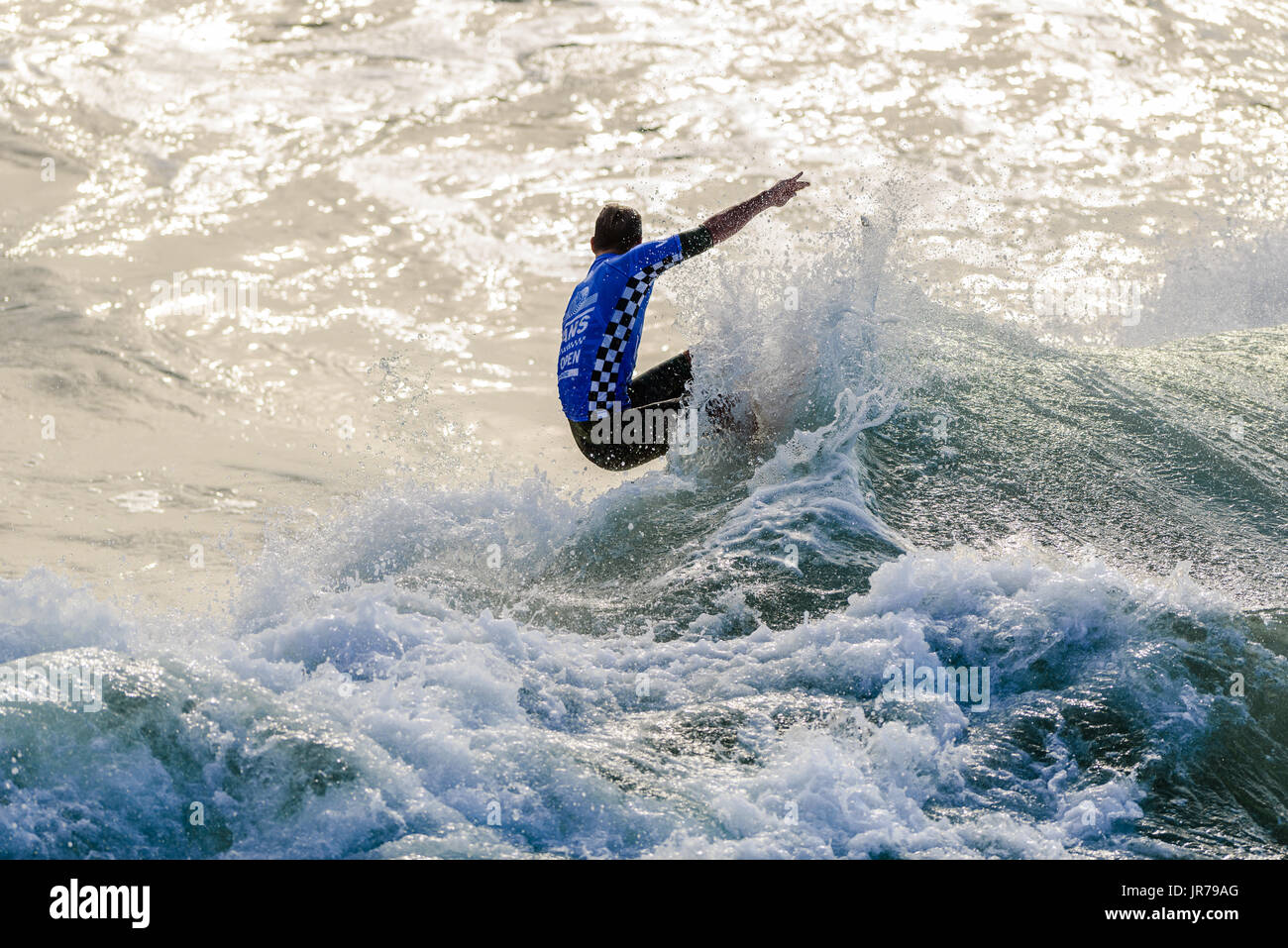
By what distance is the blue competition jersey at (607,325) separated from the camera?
19.0ft

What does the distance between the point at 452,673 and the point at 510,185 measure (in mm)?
7904

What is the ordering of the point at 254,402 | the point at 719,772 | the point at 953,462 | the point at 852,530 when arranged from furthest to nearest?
the point at 254,402, the point at 953,462, the point at 852,530, the point at 719,772

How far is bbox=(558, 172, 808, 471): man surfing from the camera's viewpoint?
580 cm

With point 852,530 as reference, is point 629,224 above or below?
above

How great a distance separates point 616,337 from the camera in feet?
19.5

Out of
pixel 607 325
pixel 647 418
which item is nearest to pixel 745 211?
pixel 607 325

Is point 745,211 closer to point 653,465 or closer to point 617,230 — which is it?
point 617,230

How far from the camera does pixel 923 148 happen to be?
456 inches

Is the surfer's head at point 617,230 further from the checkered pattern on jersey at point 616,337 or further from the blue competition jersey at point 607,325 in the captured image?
the checkered pattern on jersey at point 616,337

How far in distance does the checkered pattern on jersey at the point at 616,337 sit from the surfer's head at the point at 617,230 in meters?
0.22

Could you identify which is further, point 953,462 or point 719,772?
point 953,462

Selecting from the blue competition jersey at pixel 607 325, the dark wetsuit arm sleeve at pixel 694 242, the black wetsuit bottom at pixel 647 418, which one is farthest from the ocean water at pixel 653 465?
the dark wetsuit arm sleeve at pixel 694 242
